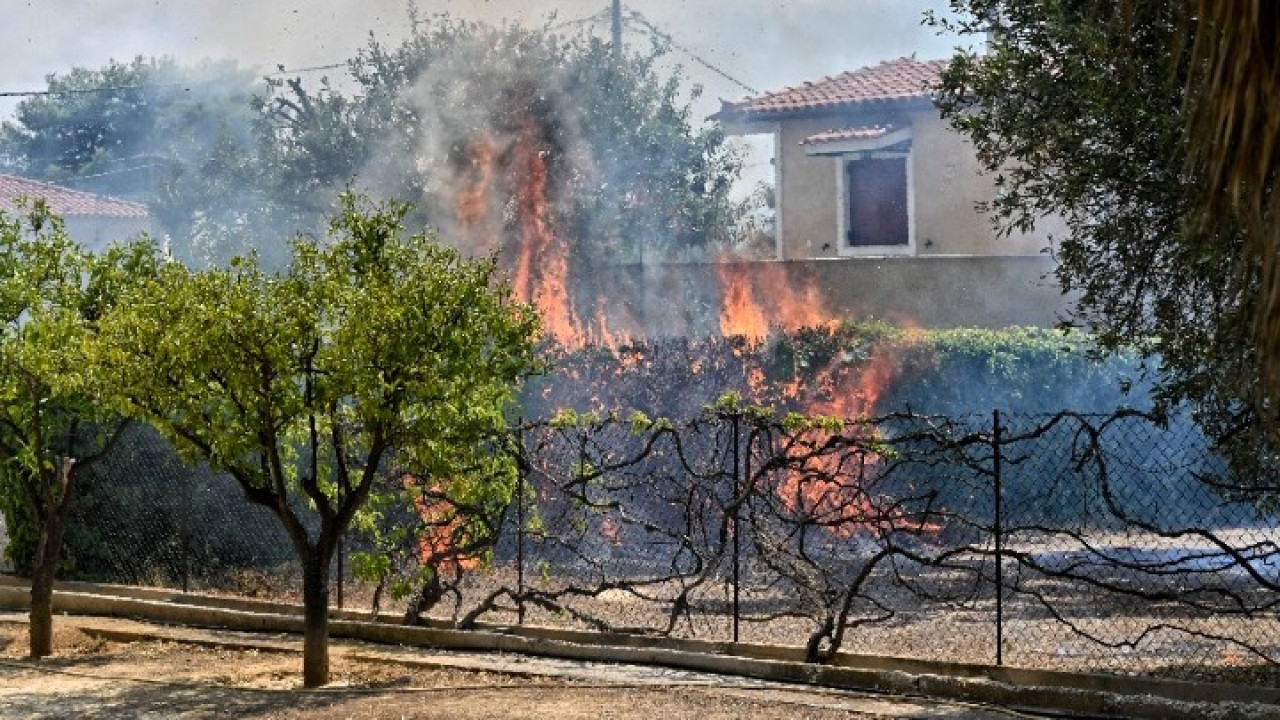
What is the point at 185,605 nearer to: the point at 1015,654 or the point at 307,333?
the point at 307,333

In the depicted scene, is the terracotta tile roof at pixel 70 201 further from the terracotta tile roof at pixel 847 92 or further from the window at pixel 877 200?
the window at pixel 877 200

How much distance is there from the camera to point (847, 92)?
33250 mm

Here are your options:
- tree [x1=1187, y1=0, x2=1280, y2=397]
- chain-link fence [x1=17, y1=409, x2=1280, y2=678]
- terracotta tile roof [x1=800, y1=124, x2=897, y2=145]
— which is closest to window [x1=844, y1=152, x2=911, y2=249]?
terracotta tile roof [x1=800, y1=124, x2=897, y2=145]

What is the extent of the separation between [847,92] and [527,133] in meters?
6.15

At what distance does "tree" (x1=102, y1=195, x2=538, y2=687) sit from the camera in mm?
12500

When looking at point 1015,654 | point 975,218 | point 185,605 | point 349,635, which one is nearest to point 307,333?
point 349,635

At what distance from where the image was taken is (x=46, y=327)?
46.9 ft

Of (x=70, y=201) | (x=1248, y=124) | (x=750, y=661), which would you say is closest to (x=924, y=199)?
(x=750, y=661)

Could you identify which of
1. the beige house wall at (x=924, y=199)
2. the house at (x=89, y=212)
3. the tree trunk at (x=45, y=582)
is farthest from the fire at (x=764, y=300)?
the house at (x=89, y=212)

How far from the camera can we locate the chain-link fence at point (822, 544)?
45.5ft

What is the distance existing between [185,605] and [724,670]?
596 centimetres

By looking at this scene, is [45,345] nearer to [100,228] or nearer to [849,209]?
[849,209]

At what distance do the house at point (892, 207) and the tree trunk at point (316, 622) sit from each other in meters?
17.1

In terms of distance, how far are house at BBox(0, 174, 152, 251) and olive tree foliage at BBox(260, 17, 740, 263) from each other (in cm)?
1612
